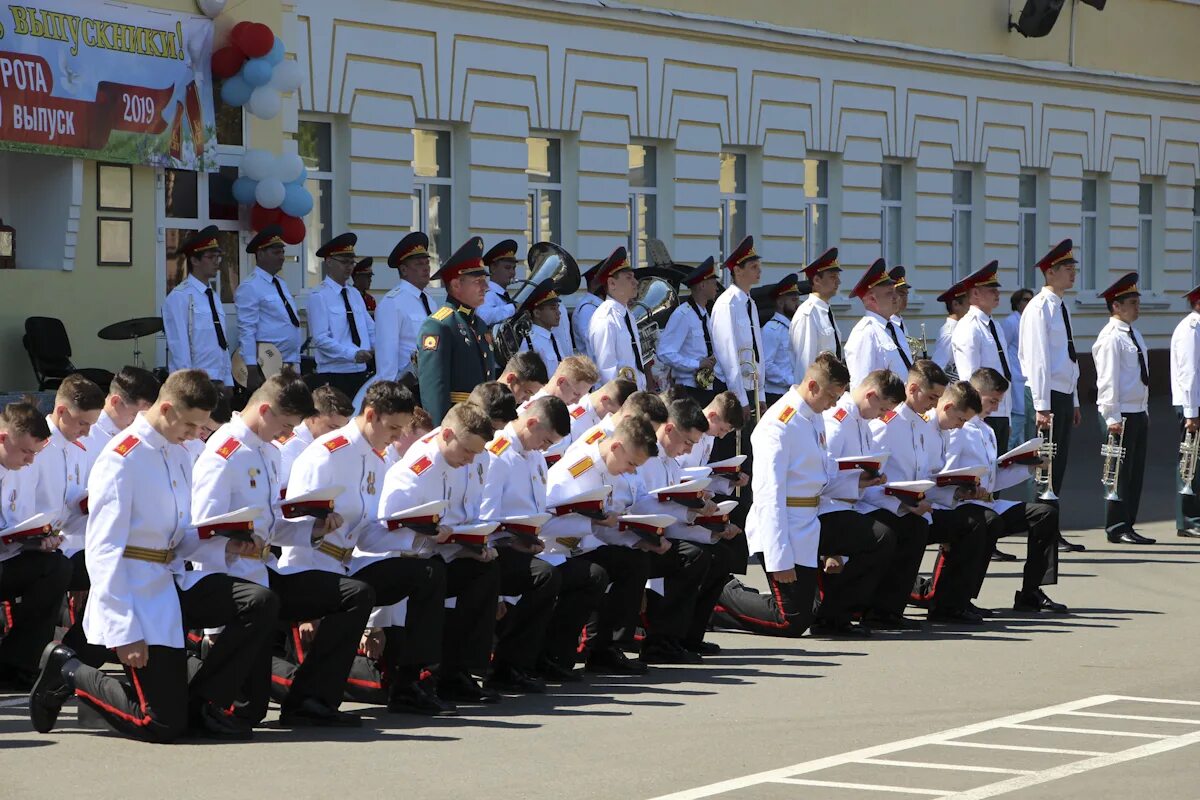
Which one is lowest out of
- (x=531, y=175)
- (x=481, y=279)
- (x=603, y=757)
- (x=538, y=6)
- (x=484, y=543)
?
(x=603, y=757)

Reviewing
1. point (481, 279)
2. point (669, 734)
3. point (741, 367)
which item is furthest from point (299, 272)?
point (669, 734)

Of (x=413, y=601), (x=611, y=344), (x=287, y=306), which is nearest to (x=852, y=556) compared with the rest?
(x=413, y=601)

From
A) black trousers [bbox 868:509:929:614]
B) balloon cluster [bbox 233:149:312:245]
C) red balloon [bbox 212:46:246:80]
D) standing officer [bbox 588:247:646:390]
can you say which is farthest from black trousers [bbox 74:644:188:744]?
red balloon [bbox 212:46:246:80]

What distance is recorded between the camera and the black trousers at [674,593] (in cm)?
1096

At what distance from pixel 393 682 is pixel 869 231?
65.4 ft

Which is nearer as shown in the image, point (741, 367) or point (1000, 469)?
point (1000, 469)

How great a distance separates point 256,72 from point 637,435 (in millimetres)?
9107

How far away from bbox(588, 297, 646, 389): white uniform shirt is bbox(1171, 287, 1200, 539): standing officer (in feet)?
15.2

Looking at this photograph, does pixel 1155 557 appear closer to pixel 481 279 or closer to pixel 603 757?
pixel 481 279

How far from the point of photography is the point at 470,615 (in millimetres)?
9727

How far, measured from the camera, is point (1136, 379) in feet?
55.2

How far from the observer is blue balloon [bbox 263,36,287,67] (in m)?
18.8

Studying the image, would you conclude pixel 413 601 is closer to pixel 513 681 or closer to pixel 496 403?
pixel 513 681

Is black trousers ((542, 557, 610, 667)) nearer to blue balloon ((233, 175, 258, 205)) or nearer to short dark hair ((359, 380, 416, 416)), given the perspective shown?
short dark hair ((359, 380, 416, 416))
